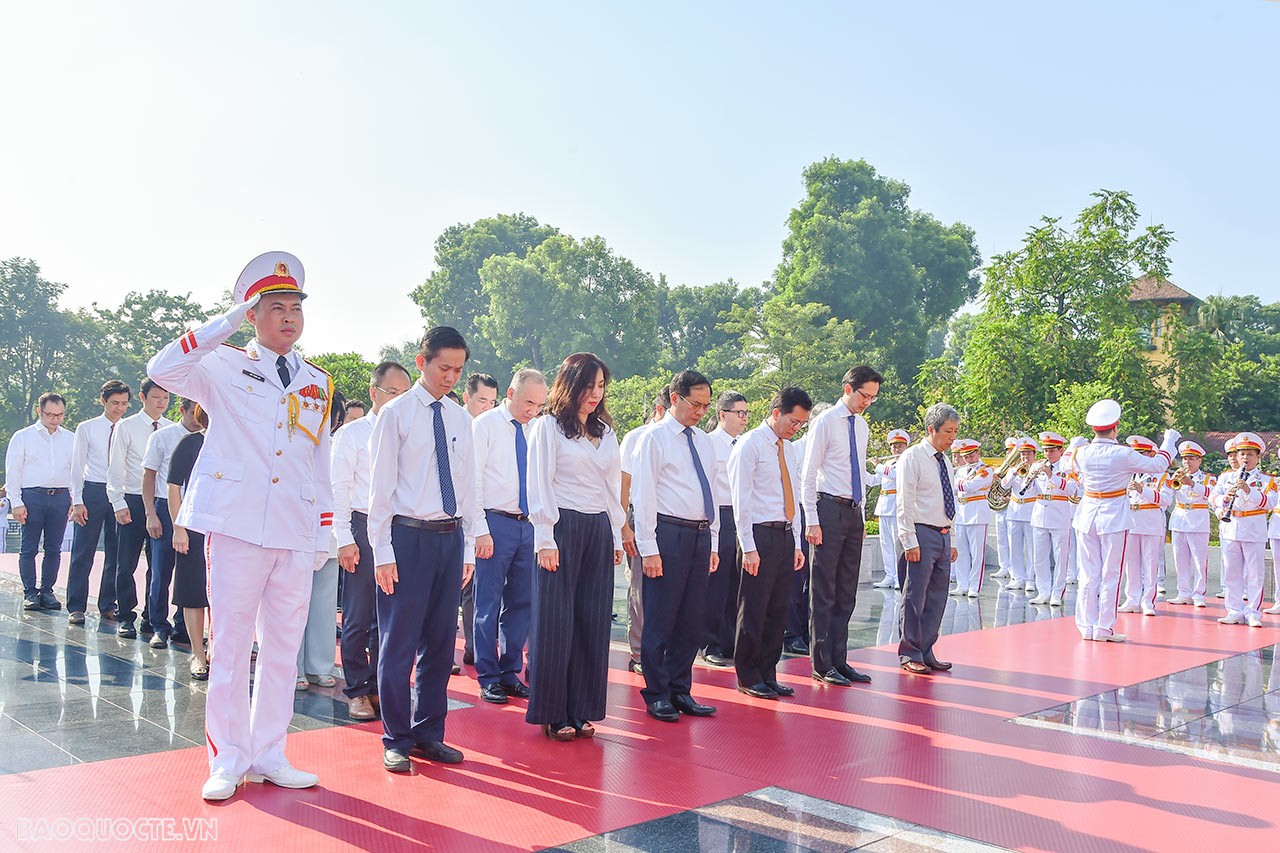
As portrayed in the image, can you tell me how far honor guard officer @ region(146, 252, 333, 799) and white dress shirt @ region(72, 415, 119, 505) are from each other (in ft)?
17.3

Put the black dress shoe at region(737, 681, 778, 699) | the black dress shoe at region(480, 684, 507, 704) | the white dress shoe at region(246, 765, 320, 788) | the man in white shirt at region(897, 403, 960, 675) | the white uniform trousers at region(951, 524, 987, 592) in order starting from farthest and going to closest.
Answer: the white uniform trousers at region(951, 524, 987, 592) → the man in white shirt at region(897, 403, 960, 675) → the black dress shoe at region(737, 681, 778, 699) → the black dress shoe at region(480, 684, 507, 704) → the white dress shoe at region(246, 765, 320, 788)

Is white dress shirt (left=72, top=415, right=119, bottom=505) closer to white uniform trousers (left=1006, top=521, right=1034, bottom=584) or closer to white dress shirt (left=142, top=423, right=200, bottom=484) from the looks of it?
white dress shirt (left=142, top=423, right=200, bottom=484)

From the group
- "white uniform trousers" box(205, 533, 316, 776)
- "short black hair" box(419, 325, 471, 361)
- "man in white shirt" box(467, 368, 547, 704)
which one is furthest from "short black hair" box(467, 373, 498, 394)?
"white uniform trousers" box(205, 533, 316, 776)

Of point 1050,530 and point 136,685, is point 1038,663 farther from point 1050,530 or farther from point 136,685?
point 136,685

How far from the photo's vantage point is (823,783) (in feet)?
14.5

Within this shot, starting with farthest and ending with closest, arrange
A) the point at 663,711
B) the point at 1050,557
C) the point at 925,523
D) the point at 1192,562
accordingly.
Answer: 1. the point at 1192,562
2. the point at 1050,557
3. the point at 925,523
4. the point at 663,711

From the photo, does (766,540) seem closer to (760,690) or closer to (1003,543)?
(760,690)

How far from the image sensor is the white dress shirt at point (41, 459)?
30.6 feet

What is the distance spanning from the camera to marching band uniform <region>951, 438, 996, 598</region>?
12367mm

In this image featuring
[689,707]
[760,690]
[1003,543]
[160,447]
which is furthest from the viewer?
[1003,543]

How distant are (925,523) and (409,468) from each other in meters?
4.13

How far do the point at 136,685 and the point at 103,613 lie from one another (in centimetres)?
307

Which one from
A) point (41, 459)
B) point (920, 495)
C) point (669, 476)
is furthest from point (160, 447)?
point (920, 495)

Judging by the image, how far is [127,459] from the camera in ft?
26.0
